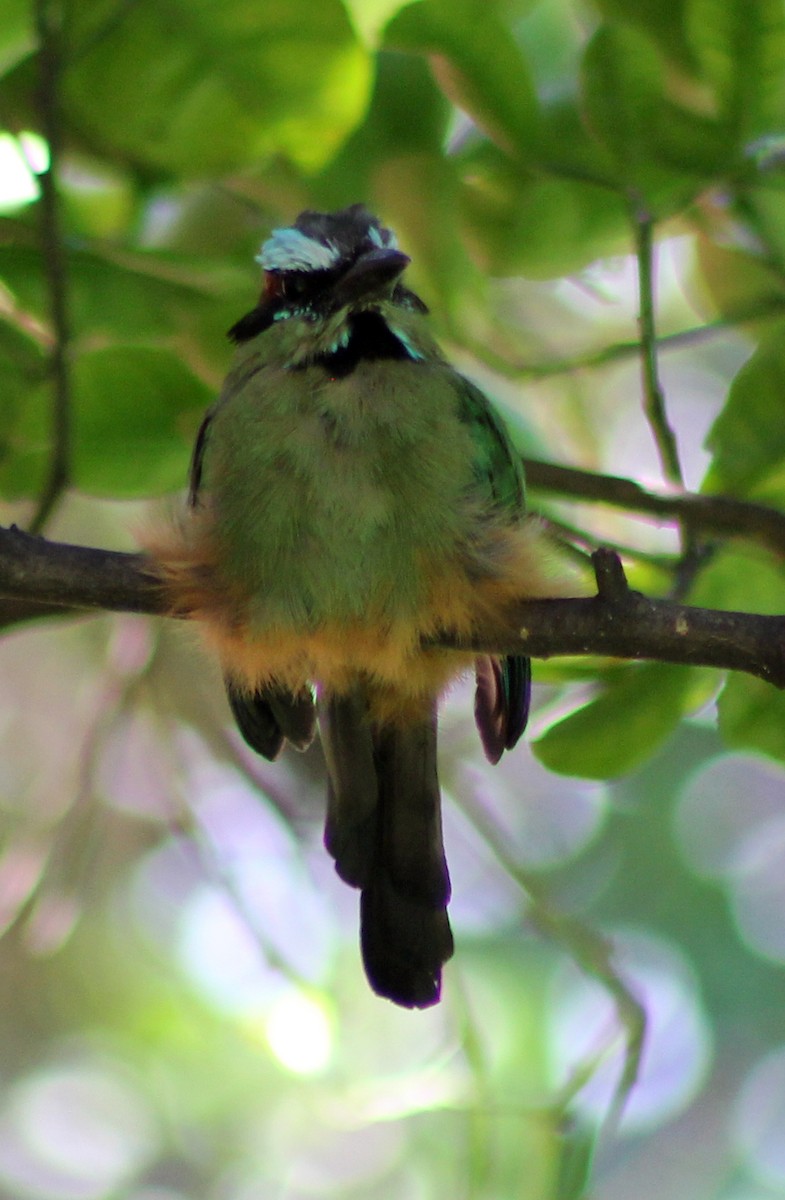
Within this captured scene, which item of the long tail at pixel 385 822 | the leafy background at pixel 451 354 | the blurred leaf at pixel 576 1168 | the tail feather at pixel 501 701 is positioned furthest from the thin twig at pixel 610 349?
the blurred leaf at pixel 576 1168

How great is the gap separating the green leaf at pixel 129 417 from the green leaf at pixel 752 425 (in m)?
0.83

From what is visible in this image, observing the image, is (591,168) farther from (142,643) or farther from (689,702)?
(142,643)

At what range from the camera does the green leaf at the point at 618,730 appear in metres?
1.93

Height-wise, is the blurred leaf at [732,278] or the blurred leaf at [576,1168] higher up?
the blurred leaf at [732,278]

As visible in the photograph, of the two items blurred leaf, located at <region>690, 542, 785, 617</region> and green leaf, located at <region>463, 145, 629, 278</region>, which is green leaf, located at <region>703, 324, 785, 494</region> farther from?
green leaf, located at <region>463, 145, 629, 278</region>

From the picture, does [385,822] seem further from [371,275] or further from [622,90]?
[622,90]

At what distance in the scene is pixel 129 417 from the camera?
222 cm

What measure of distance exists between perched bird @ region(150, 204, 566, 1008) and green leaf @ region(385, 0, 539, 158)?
0.25m

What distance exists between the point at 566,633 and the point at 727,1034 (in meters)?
Result: 3.26

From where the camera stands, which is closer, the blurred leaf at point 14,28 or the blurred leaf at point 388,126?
the blurred leaf at point 14,28

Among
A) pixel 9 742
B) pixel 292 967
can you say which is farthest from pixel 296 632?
pixel 9 742

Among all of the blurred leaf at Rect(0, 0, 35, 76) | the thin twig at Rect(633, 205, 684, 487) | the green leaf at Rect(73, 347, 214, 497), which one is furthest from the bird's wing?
the blurred leaf at Rect(0, 0, 35, 76)

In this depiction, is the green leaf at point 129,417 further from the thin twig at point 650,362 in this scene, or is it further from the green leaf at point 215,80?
the thin twig at point 650,362

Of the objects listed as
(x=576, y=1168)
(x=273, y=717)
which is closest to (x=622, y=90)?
(x=273, y=717)
